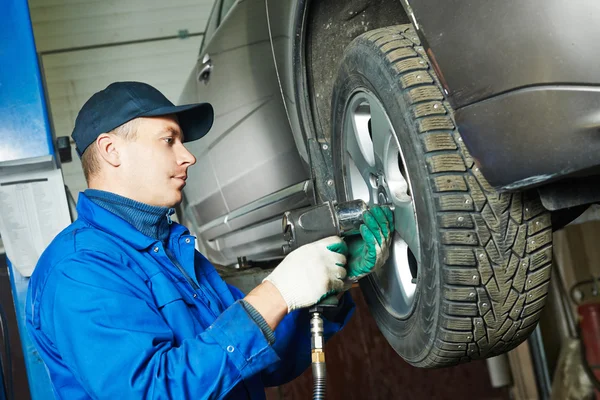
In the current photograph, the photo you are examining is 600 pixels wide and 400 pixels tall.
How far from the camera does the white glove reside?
130cm

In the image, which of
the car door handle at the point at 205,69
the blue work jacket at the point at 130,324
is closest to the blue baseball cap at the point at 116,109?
the blue work jacket at the point at 130,324

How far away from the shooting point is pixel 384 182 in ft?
4.49

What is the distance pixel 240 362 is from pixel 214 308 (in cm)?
31

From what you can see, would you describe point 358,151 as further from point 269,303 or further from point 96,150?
point 96,150

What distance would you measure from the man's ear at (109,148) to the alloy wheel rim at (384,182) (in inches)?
20.8

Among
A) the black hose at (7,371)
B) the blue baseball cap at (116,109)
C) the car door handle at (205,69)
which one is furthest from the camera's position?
the car door handle at (205,69)

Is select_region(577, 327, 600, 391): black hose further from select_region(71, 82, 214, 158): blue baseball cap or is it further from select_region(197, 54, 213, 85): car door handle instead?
select_region(71, 82, 214, 158): blue baseball cap

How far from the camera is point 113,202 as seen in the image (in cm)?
144

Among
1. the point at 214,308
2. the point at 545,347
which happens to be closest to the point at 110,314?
the point at 214,308

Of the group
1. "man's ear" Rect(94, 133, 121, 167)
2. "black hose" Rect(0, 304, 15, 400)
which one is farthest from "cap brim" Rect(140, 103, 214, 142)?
"black hose" Rect(0, 304, 15, 400)

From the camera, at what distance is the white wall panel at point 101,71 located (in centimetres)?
433

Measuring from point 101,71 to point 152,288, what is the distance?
3.40 m

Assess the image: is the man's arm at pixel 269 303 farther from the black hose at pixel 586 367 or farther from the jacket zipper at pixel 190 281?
the black hose at pixel 586 367

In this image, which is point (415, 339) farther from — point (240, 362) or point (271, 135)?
point (271, 135)
